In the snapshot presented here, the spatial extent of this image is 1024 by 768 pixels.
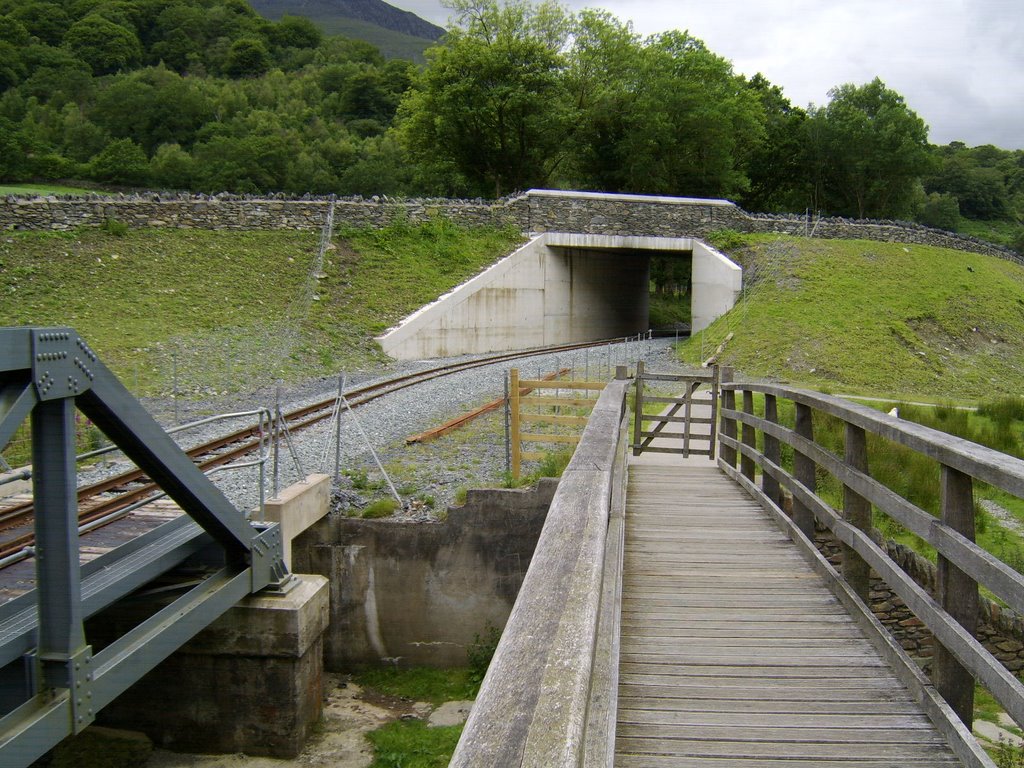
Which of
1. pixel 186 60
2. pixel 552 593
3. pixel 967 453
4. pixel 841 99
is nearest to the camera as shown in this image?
pixel 552 593

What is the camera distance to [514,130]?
36000mm

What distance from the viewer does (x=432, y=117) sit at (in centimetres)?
3669

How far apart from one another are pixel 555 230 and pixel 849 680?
1027 inches

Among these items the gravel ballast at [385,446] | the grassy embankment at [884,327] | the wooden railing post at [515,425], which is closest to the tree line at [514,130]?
the grassy embankment at [884,327]

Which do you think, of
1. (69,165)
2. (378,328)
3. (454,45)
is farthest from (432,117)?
(69,165)

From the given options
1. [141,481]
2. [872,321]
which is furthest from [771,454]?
[872,321]

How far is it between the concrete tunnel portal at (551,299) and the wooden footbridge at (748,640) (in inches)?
691

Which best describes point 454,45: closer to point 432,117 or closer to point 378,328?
point 432,117

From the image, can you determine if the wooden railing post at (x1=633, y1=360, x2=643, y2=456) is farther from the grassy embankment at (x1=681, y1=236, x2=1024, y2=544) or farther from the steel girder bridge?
the grassy embankment at (x1=681, y1=236, x2=1024, y2=544)

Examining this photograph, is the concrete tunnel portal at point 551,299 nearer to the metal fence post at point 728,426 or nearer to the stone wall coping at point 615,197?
the stone wall coping at point 615,197

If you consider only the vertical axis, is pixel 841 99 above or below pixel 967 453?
above

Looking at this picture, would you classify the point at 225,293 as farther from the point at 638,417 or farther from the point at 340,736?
the point at 340,736

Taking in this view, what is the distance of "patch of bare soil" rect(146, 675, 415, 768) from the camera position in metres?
7.51

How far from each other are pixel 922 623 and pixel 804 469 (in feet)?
8.13
